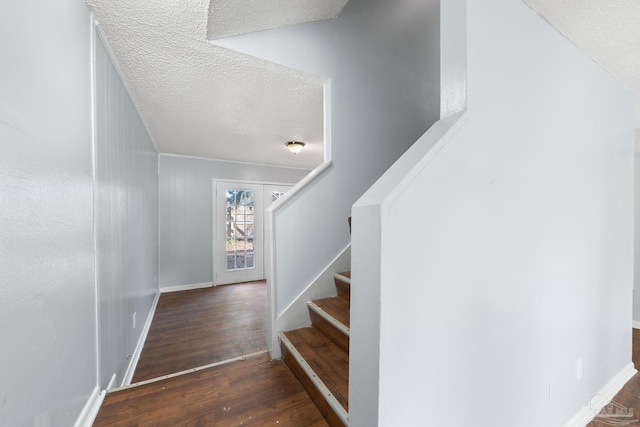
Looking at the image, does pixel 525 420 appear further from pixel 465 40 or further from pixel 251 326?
pixel 251 326

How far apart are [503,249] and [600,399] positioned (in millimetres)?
1513

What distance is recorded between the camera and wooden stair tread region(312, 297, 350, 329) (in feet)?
5.03

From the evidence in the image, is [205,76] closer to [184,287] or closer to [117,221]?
[117,221]

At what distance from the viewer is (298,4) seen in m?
1.55

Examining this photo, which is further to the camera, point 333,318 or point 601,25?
point 333,318

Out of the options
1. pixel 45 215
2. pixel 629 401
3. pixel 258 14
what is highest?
pixel 258 14

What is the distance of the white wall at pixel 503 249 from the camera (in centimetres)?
73

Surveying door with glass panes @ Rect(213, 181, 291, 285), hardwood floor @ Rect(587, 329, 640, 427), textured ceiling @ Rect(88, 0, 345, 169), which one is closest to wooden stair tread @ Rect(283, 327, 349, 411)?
hardwood floor @ Rect(587, 329, 640, 427)

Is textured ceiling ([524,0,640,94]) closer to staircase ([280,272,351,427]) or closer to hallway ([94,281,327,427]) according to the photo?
staircase ([280,272,351,427])

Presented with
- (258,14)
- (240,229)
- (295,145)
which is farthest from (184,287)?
(258,14)

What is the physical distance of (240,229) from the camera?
456 centimetres

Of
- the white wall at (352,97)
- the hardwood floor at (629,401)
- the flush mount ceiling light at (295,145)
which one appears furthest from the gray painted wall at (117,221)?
the hardwood floor at (629,401)

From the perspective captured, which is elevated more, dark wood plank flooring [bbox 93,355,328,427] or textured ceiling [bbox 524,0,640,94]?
textured ceiling [bbox 524,0,640,94]

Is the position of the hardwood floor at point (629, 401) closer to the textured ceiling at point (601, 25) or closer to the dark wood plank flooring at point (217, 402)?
the dark wood plank flooring at point (217, 402)
